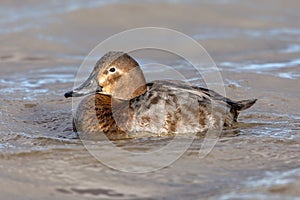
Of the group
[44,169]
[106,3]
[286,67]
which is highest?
[106,3]

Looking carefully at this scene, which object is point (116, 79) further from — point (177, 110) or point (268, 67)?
point (268, 67)

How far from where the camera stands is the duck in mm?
5898

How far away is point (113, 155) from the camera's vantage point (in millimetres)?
5605

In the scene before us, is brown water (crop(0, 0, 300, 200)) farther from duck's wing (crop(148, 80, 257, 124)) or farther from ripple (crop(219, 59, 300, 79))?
duck's wing (crop(148, 80, 257, 124))

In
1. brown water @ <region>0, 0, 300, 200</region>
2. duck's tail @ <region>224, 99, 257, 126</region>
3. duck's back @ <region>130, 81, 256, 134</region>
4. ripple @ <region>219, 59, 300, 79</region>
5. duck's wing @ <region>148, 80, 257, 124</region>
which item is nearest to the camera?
brown water @ <region>0, 0, 300, 200</region>

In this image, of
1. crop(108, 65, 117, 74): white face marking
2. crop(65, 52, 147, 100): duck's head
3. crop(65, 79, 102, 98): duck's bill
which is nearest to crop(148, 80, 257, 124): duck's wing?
crop(65, 52, 147, 100): duck's head

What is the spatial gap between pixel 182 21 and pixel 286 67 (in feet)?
9.27

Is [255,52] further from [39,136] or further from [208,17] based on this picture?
[39,136]

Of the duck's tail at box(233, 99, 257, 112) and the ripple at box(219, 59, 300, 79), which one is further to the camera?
the ripple at box(219, 59, 300, 79)

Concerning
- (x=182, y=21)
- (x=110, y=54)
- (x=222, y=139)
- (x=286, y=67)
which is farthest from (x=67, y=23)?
(x=222, y=139)

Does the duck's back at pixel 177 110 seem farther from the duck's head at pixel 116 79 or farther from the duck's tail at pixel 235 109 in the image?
the duck's head at pixel 116 79

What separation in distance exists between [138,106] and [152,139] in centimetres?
31

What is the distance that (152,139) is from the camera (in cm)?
588

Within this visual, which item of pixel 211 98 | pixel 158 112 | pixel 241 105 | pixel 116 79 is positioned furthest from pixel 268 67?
pixel 158 112
